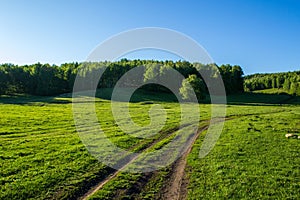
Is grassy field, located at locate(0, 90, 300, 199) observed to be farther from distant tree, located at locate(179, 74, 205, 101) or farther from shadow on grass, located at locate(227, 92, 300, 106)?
shadow on grass, located at locate(227, 92, 300, 106)

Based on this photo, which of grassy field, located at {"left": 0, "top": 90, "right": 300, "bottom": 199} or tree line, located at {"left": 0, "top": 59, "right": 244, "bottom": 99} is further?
tree line, located at {"left": 0, "top": 59, "right": 244, "bottom": 99}

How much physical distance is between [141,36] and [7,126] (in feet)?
79.0

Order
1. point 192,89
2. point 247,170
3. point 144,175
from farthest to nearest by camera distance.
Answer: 1. point 192,89
2. point 247,170
3. point 144,175

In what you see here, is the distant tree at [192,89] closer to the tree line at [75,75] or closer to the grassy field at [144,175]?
the tree line at [75,75]

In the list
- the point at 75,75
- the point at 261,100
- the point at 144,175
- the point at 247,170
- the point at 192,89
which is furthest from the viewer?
the point at 75,75

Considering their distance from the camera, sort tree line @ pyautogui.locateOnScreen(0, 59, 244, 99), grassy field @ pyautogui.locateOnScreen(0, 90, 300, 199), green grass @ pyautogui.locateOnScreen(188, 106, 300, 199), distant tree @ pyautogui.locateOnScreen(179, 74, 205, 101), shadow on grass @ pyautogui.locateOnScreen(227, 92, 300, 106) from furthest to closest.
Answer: tree line @ pyautogui.locateOnScreen(0, 59, 244, 99)
shadow on grass @ pyautogui.locateOnScreen(227, 92, 300, 106)
distant tree @ pyautogui.locateOnScreen(179, 74, 205, 101)
green grass @ pyautogui.locateOnScreen(188, 106, 300, 199)
grassy field @ pyautogui.locateOnScreen(0, 90, 300, 199)

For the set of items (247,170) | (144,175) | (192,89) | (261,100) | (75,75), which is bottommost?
(144,175)

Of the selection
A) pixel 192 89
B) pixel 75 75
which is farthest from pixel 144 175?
pixel 75 75

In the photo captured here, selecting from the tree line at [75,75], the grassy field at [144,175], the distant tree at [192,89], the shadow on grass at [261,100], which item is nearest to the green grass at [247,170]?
the grassy field at [144,175]

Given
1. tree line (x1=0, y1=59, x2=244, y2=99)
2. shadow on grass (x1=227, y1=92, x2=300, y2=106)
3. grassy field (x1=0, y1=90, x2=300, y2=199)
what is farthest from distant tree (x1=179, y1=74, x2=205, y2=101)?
grassy field (x1=0, y1=90, x2=300, y2=199)

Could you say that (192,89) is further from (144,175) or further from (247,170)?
(144,175)

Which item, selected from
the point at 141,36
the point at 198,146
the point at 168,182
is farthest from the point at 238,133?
the point at 168,182

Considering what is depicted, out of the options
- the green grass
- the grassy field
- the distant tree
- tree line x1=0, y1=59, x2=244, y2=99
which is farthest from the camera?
tree line x1=0, y1=59, x2=244, y2=99

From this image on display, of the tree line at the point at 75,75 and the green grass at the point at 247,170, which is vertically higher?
the tree line at the point at 75,75
